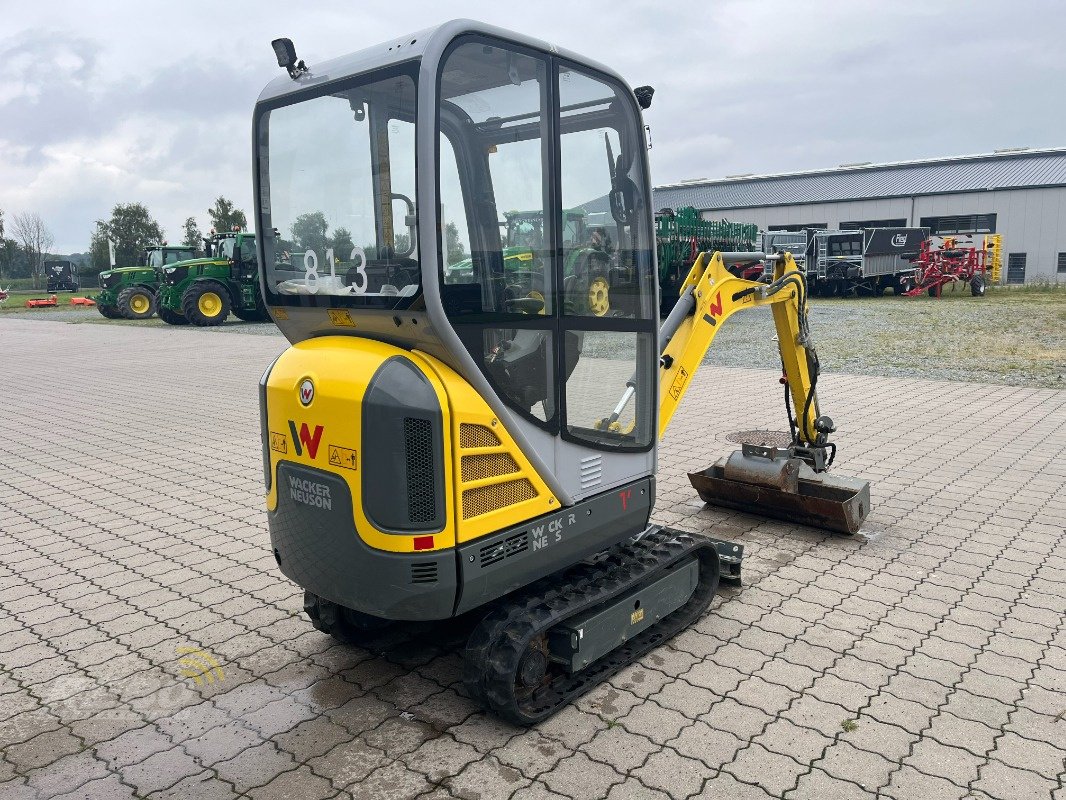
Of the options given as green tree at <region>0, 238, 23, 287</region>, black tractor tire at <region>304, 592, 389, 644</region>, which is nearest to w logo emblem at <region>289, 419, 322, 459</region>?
black tractor tire at <region>304, 592, 389, 644</region>

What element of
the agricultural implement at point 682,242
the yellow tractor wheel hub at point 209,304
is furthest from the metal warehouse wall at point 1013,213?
the yellow tractor wheel hub at point 209,304

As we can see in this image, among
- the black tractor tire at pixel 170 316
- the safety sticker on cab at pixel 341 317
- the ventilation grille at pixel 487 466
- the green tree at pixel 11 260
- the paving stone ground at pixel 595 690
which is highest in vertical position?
the green tree at pixel 11 260

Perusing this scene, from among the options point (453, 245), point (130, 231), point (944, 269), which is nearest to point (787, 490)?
point (453, 245)

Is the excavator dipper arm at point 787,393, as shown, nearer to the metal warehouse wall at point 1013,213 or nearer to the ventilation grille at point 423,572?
the ventilation grille at point 423,572

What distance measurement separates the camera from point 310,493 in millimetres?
3217

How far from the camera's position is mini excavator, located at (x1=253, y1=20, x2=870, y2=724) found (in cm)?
297

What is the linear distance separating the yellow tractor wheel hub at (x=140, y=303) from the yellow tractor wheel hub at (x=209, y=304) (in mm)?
5476

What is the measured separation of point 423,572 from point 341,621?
113 cm

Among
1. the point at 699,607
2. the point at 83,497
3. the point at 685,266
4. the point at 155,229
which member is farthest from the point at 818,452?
the point at 155,229

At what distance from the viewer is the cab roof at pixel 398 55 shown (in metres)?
2.89

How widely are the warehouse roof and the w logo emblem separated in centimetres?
4066

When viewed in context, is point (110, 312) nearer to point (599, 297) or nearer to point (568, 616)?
point (599, 297)

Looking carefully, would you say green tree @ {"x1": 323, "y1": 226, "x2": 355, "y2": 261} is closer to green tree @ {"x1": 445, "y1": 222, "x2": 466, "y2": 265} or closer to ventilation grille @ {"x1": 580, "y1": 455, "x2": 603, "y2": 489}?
green tree @ {"x1": 445, "y1": 222, "x2": 466, "y2": 265}

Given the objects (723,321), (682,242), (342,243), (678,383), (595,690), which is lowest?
(595,690)
